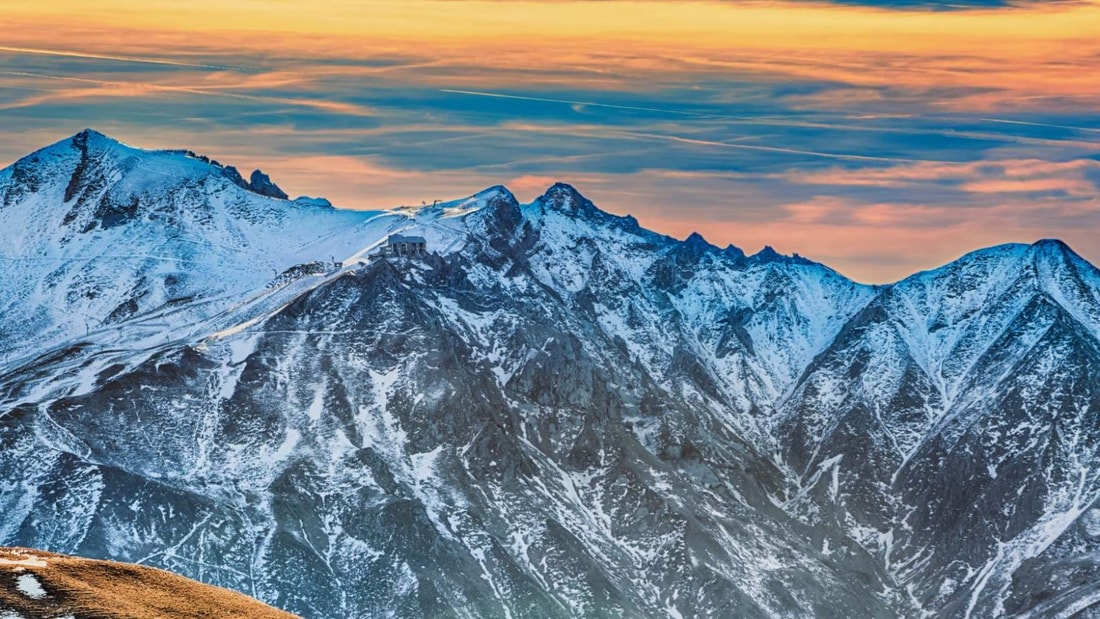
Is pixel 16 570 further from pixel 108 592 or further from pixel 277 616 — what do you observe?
pixel 277 616

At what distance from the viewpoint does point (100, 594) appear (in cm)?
17812

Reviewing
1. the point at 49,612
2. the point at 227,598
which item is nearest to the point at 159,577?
the point at 227,598

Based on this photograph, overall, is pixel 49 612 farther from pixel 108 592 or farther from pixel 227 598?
pixel 227 598

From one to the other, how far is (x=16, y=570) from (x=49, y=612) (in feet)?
28.1

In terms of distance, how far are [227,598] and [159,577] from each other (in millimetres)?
7218

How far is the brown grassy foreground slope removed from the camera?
172375 mm

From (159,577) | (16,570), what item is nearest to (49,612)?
(16,570)

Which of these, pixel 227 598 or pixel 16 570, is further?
pixel 227 598

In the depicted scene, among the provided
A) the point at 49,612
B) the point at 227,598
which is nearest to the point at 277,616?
the point at 227,598

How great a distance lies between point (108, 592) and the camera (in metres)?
180

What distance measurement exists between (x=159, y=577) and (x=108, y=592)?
41.7 feet

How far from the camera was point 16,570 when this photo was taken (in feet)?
584

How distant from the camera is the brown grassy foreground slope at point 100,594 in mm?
172375

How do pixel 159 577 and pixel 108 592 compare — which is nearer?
pixel 108 592
